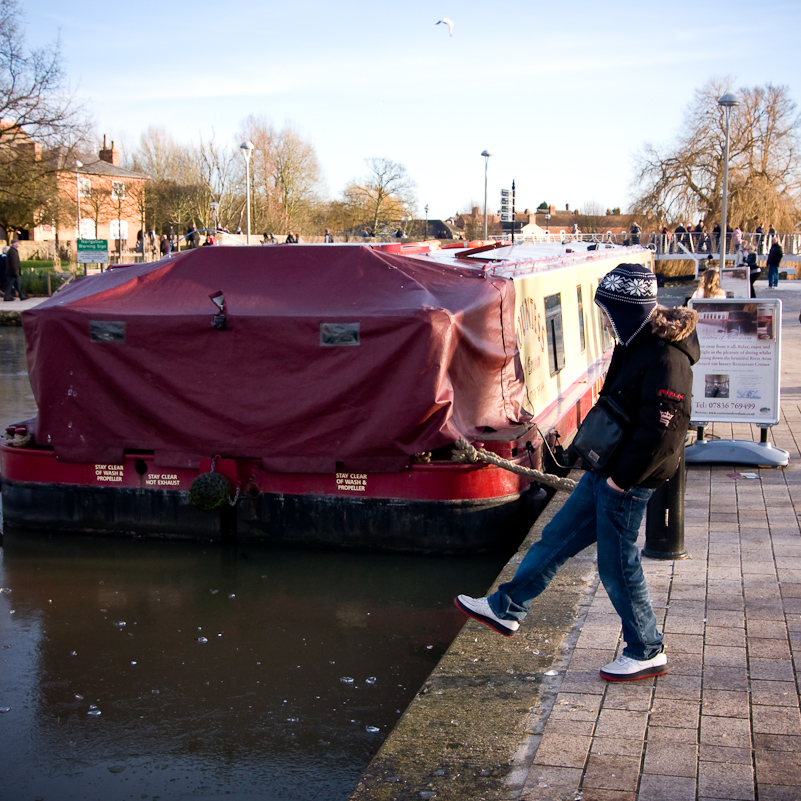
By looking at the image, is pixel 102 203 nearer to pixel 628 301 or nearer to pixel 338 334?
pixel 338 334

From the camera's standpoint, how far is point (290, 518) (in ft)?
24.8

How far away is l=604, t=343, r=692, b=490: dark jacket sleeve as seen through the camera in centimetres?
395

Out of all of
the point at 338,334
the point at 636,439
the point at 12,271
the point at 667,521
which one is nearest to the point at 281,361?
the point at 338,334

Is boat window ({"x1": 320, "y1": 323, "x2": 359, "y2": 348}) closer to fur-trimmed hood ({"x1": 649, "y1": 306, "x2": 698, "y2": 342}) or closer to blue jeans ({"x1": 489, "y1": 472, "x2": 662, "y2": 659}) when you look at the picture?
blue jeans ({"x1": 489, "y1": 472, "x2": 662, "y2": 659})

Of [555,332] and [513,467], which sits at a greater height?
[555,332]

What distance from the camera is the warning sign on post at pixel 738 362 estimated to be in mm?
8789

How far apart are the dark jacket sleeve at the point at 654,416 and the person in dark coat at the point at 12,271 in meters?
26.4

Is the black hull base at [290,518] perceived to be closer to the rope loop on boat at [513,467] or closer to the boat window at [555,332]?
the rope loop on boat at [513,467]

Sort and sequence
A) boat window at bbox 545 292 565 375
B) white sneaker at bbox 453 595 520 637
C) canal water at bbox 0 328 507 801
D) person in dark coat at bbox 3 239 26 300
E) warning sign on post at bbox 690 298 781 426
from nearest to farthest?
canal water at bbox 0 328 507 801 < white sneaker at bbox 453 595 520 637 < warning sign on post at bbox 690 298 781 426 < boat window at bbox 545 292 565 375 < person in dark coat at bbox 3 239 26 300

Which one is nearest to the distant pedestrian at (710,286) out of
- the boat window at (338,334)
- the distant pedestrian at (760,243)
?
the boat window at (338,334)

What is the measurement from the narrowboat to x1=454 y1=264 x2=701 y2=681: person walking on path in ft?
9.62

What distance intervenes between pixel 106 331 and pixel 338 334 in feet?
6.28

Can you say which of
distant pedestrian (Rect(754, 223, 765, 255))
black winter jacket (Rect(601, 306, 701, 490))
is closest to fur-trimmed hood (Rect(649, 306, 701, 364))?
black winter jacket (Rect(601, 306, 701, 490))

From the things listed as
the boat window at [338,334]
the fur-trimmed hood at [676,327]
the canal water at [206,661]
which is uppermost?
the fur-trimmed hood at [676,327]
